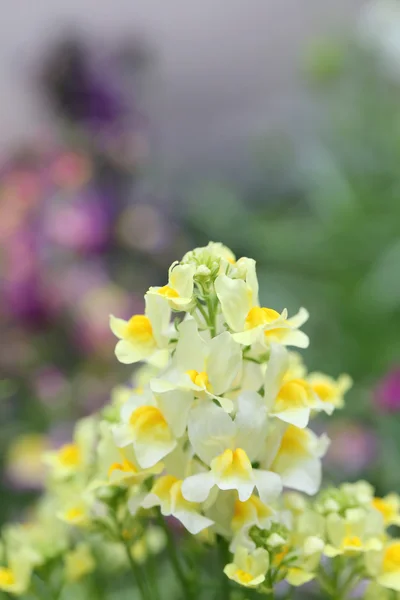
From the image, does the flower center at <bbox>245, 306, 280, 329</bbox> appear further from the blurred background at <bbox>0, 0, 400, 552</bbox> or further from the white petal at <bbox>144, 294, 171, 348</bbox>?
the blurred background at <bbox>0, 0, 400, 552</bbox>

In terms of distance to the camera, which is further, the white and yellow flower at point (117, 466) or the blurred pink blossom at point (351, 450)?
the blurred pink blossom at point (351, 450)

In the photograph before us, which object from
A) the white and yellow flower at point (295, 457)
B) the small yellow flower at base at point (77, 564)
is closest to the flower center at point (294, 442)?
the white and yellow flower at point (295, 457)

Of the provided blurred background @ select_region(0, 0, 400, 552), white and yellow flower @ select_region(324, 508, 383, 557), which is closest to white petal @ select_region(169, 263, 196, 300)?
white and yellow flower @ select_region(324, 508, 383, 557)

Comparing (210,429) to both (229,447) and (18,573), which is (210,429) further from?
(18,573)

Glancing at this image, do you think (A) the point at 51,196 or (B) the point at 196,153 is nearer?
(A) the point at 51,196

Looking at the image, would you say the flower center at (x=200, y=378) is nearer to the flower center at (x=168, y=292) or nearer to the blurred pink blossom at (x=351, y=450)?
the flower center at (x=168, y=292)

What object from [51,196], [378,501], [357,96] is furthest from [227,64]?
[378,501]

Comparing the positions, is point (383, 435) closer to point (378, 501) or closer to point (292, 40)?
point (378, 501)
